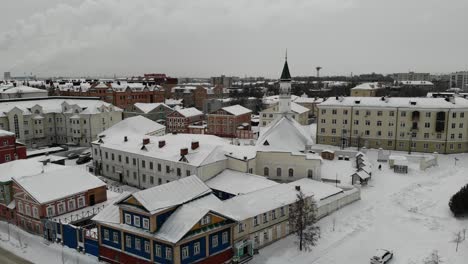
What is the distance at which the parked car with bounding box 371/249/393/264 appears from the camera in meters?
25.6

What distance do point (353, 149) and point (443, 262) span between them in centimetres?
3458

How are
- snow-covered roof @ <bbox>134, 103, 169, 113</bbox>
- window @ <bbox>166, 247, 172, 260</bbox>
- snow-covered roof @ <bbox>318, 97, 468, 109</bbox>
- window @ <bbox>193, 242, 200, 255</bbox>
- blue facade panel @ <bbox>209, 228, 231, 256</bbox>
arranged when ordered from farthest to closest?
snow-covered roof @ <bbox>134, 103, 169, 113</bbox>
snow-covered roof @ <bbox>318, 97, 468, 109</bbox>
blue facade panel @ <bbox>209, 228, 231, 256</bbox>
window @ <bbox>193, 242, 200, 255</bbox>
window @ <bbox>166, 247, 172, 260</bbox>

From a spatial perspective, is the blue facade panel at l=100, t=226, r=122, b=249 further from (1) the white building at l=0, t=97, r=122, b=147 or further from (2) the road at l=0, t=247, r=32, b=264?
(1) the white building at l=0, t=97, r=122, b=147

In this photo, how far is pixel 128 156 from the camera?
145ft

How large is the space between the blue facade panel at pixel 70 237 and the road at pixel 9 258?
3010 mm

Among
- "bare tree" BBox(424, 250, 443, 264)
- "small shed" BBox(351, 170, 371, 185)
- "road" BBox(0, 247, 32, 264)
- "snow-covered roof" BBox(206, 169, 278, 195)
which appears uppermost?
"snow-covered roof" BBox(206, 169, 278, 195)

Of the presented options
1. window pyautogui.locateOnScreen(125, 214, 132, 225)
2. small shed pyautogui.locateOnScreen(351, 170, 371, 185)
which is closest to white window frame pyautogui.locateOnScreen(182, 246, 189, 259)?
window pyautogui.locateOnScreen(125, 214, 132, 225)

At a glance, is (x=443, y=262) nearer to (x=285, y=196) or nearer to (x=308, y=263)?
(x=308, y=263)

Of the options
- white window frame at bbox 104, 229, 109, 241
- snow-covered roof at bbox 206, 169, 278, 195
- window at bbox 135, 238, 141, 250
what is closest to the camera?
window at bbox 135, 238, 141, 250

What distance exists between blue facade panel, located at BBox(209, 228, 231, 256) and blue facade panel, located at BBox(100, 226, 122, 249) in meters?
6.51

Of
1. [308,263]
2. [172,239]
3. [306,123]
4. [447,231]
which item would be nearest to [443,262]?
[447,231]

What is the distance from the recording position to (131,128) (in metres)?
55.4

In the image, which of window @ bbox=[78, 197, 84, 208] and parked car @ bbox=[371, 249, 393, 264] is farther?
window @ bbox=[78, 197, 84, 208]

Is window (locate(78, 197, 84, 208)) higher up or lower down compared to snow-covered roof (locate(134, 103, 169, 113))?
lower down
